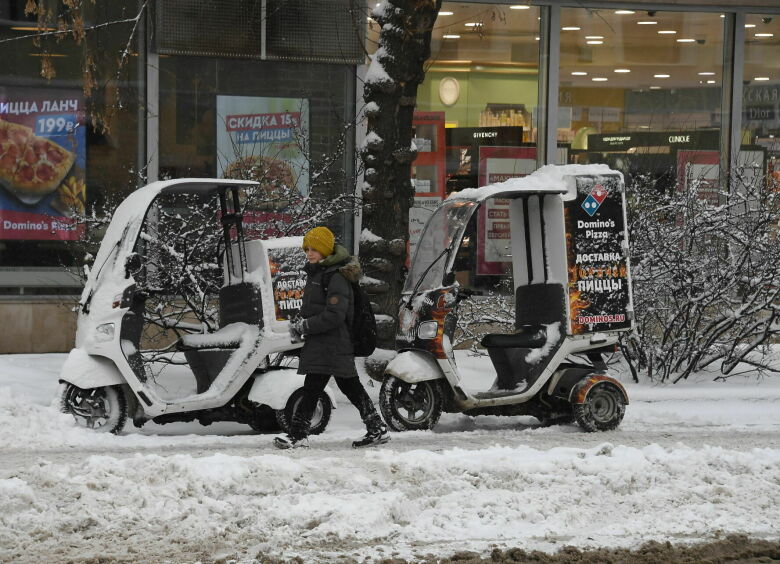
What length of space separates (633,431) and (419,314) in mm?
1937

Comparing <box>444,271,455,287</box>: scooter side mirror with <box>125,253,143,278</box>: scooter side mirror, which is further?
<box>444,271,455,287</box>: scooter side mirror

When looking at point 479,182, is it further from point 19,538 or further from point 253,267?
point 19,538

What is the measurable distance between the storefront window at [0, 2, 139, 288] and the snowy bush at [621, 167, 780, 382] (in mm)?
5972

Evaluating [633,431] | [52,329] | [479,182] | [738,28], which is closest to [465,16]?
[479,182]

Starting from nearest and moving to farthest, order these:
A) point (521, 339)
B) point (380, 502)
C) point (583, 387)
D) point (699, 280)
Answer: point (380, 502)
point (583, 387)
point (521, 339)
point (699, 280)

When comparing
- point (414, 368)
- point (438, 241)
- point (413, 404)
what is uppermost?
point (438, 241)

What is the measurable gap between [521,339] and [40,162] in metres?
6.88

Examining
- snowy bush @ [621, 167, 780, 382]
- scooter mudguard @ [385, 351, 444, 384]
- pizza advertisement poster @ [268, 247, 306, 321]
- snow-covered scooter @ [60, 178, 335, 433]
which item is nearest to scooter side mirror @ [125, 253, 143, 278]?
snow-covered scooter @ [60, 178, 335, 433]

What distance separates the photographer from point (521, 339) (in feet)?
32.1

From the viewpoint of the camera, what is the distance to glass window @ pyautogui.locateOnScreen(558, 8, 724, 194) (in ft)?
53.8

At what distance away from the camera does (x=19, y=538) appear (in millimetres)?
5961

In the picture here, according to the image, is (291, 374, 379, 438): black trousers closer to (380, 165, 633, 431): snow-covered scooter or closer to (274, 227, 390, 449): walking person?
(274, 227, 390, 449): walking person

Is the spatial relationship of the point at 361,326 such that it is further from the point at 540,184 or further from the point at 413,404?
the point at 540,184

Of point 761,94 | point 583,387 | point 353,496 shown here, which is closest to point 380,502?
point 353,496
